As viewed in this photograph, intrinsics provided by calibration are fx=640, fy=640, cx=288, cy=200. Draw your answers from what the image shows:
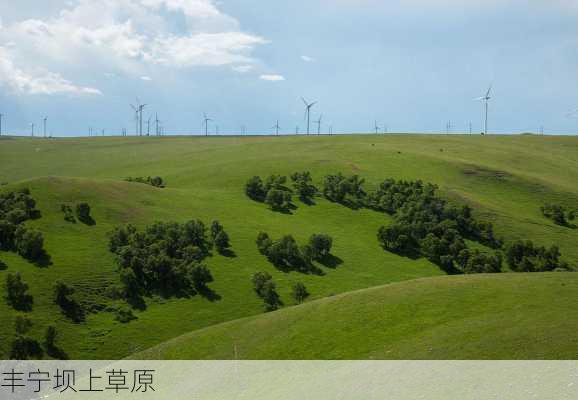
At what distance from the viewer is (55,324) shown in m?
70.8

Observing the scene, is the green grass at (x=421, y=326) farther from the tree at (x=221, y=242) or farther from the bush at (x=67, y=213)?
the bush at (x=67, y=213)

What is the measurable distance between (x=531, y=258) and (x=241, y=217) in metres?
49.6

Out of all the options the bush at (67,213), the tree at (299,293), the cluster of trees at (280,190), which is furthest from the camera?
the cluster of trees at (280,190)

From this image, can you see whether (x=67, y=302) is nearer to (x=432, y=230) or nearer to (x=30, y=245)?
(x=30, y=245)

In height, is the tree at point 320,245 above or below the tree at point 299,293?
above

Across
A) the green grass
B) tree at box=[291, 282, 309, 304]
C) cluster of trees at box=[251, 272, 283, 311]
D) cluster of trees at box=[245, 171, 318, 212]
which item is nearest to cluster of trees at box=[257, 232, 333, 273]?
cluster of trees at box=[251, 272, 283, 311]

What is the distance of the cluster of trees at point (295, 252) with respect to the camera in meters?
96.1

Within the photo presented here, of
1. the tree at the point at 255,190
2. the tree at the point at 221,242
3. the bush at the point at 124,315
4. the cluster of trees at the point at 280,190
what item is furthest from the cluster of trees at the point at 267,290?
the tree at the point at 255,190

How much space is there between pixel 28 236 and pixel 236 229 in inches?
1359

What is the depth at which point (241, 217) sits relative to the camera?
116 meters

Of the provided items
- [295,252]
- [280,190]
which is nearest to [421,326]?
[295,252]

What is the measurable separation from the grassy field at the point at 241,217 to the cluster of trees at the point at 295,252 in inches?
74.6
